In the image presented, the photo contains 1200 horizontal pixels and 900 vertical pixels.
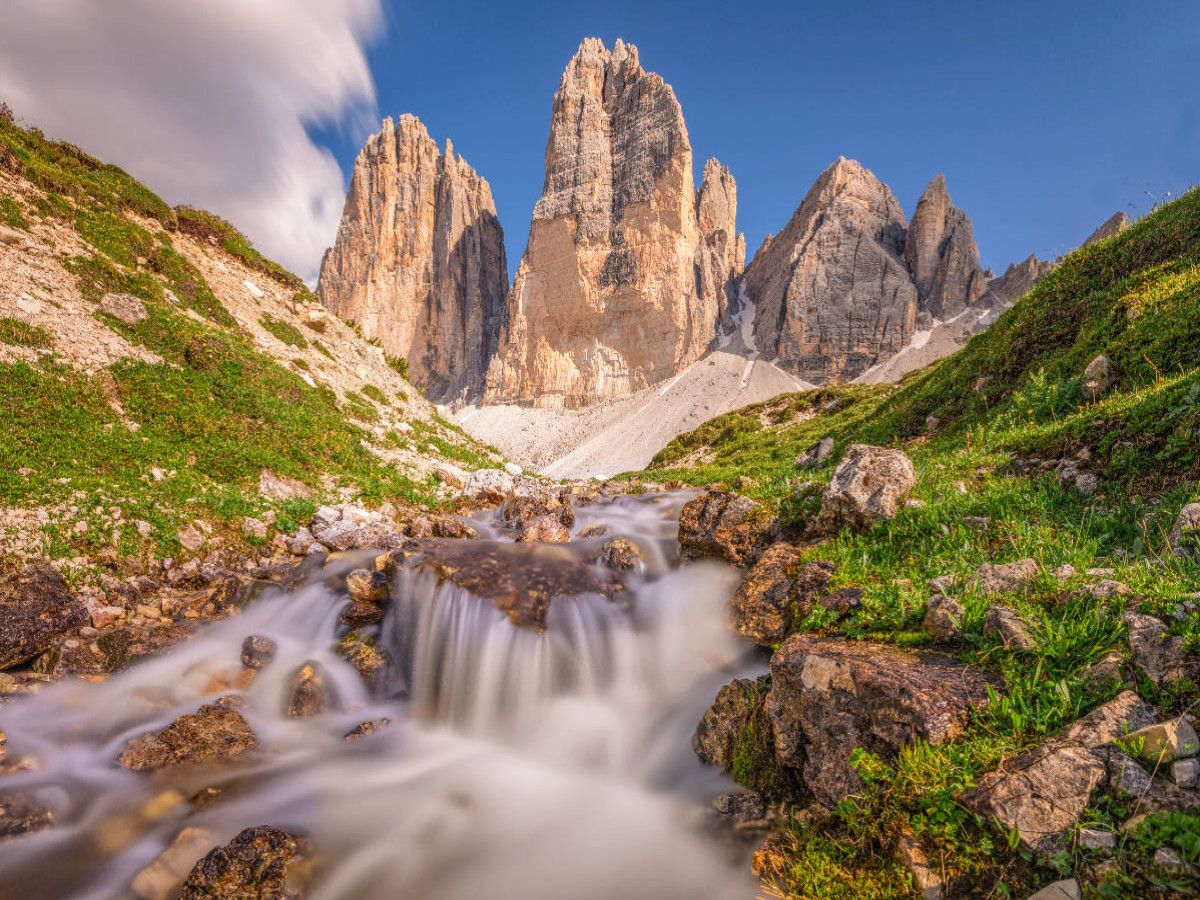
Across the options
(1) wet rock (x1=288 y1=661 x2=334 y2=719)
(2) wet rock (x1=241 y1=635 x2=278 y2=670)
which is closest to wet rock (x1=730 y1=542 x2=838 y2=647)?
(1) wet rock (x1=288 y1=661 x2=334 y2=719)

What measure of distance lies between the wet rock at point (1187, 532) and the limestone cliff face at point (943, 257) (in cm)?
9634

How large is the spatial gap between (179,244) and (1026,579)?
26282 mm

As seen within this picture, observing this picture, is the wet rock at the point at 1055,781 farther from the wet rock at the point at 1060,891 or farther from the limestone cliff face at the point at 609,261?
the limestone cliff face at the point at 609,261

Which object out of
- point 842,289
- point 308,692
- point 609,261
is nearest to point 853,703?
point 308,692

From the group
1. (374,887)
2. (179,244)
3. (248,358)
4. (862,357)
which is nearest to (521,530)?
(374,887)

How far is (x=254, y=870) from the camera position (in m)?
4.23

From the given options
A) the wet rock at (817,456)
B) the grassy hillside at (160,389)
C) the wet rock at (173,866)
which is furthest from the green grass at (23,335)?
the wet rock at (817,456)

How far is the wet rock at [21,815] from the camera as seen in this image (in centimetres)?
477

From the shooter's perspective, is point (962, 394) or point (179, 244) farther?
point (179, 244)

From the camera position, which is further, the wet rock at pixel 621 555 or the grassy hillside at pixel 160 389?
the grassy hillside at pixel 160 389

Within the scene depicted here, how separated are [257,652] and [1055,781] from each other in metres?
8.81

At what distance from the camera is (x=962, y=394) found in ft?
39.1

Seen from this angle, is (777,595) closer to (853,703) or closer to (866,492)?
(866,492)

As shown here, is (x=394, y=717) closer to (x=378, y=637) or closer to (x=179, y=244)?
(x=378, y=637)
